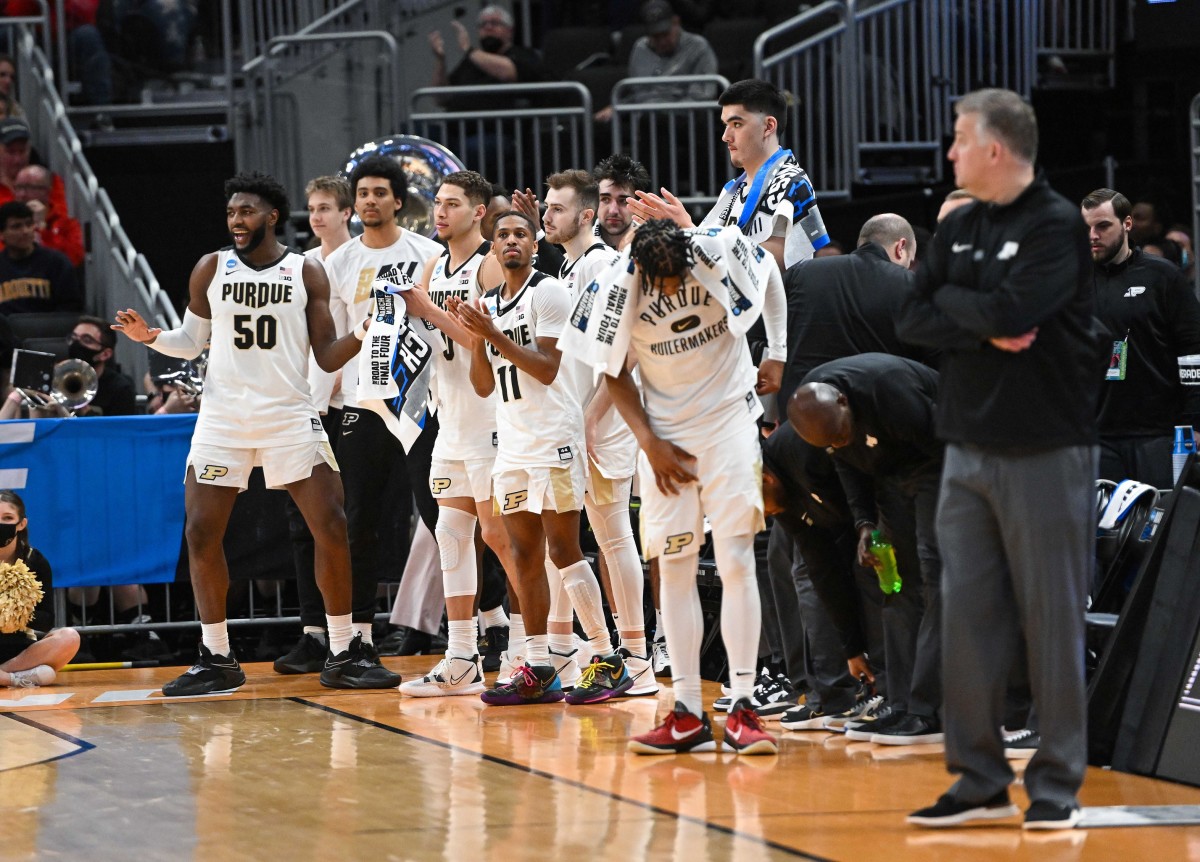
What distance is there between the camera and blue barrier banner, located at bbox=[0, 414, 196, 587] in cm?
931

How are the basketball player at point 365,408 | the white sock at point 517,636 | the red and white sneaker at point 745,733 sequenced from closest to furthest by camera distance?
the red and white sneaker at point 745,733
the white sock at point 517,636
the basketball player at point 365,408

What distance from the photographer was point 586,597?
24.8 feet

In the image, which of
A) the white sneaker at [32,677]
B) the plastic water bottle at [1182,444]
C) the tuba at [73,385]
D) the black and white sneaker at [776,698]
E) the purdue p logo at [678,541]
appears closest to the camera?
the purdue p logo at [678,541]

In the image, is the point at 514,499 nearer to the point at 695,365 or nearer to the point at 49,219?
the point at 695,365

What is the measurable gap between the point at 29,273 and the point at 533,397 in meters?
6.19

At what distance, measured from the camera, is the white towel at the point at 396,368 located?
801 cm

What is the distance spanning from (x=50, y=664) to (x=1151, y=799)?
5.77 m

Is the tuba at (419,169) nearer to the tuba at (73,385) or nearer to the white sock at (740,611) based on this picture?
the tuba at (73,385)

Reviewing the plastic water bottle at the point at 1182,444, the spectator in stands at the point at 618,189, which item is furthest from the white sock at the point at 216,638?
the plastic water bottle at the point at 1182,444

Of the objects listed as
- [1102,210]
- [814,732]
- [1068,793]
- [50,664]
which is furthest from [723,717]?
[50,664]

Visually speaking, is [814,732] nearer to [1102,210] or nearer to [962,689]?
[962,689]

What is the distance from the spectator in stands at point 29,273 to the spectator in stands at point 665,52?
4268 millimetres

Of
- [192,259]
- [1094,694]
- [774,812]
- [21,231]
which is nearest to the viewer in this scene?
[774,812]

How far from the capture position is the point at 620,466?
25.6 feet
